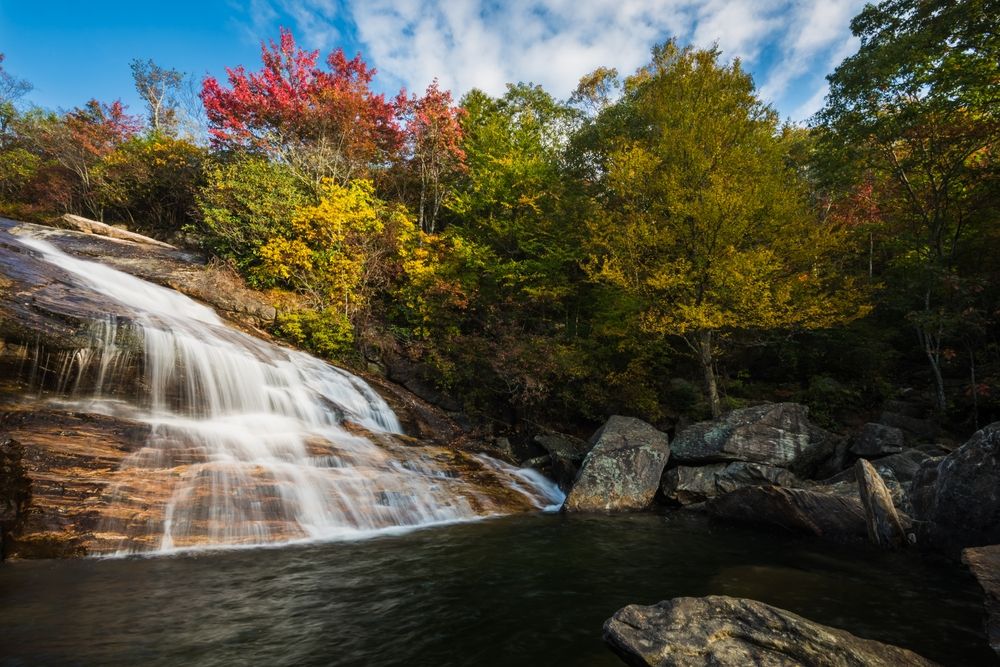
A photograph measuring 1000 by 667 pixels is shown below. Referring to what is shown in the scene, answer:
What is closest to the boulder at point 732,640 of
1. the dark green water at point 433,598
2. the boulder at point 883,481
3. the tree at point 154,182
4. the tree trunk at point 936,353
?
the dark green water at point 433,598

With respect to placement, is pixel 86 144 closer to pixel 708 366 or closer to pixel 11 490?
pixel 11 490

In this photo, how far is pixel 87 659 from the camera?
342 cm

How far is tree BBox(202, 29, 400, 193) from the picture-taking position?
55.8ft

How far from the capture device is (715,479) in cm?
989

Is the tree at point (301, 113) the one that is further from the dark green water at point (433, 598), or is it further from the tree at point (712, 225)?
the dark green water at point (433, 598)

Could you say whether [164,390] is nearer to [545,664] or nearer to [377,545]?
[377,545]

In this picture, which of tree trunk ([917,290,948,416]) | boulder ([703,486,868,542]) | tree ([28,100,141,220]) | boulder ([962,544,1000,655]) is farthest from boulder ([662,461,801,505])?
tree ([28,100,141,220])

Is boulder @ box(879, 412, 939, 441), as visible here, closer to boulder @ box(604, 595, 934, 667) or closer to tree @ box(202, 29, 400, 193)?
boulder @ box(604, 595, 934, 667)

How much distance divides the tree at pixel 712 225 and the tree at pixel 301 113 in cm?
1107

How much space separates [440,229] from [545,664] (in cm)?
2201

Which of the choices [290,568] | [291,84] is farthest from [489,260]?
[290,568]

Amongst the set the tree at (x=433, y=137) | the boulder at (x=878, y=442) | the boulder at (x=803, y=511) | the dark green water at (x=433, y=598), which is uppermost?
the tree at (x=433, y=137)

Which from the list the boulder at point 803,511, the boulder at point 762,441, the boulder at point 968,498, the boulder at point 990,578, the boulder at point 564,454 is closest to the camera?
the boulder at point 990,578

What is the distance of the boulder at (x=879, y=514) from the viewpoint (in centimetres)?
655
